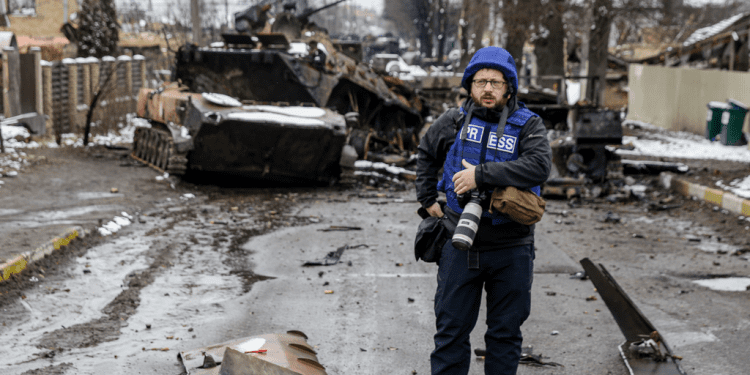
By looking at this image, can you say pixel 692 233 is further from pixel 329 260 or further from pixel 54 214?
pixel 54 214

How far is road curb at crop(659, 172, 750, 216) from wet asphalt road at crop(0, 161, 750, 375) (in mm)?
948

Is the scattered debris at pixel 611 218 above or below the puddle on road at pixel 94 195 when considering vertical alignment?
below

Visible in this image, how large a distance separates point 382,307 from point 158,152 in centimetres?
824

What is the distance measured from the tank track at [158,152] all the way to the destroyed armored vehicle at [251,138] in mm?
19

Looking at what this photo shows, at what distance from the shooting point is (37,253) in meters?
6.46

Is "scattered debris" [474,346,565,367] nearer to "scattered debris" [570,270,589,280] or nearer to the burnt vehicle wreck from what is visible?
"scattered debris" [570,270,589,280]

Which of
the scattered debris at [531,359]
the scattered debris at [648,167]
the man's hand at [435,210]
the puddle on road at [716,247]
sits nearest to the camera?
the man's hand at [435,210]

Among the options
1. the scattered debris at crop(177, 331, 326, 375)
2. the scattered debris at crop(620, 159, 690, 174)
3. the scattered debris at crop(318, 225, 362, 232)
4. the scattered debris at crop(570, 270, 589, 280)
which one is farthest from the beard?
the scattered debris at crop(620, 159, 690, 174)

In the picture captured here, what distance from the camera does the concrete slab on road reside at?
456cm

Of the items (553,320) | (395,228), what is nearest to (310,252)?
(395,228)

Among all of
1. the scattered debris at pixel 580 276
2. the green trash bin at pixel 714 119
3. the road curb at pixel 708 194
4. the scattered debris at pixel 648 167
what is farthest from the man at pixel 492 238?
the green trash bin at pixel 714 119

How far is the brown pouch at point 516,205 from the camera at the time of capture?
133 inches

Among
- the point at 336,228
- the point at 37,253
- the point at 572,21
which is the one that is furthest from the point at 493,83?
the point at 572,21

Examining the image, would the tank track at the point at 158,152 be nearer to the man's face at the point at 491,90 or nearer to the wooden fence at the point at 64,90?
the wooden fence at the point at 64,90
